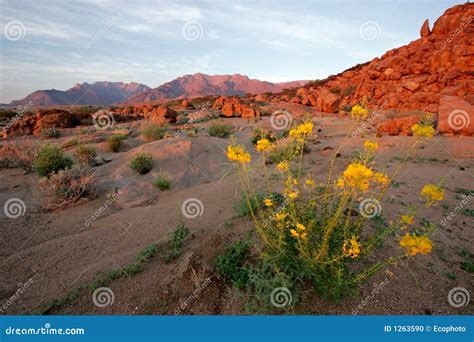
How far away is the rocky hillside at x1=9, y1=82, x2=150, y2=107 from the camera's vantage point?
9644 cm

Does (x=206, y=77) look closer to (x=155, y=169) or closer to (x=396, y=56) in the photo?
(x=396, y=56)

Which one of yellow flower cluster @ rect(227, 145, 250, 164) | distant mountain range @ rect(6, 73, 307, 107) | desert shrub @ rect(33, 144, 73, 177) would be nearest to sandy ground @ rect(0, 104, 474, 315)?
desert shrub @ rect(33, 144, 73, 177)

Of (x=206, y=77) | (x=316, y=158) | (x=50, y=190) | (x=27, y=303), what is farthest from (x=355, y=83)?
(x=206, y=77)

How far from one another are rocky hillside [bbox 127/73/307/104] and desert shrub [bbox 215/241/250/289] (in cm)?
9333

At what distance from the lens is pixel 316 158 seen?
299 inches

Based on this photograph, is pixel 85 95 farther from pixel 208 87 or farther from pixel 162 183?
pixel 162 183

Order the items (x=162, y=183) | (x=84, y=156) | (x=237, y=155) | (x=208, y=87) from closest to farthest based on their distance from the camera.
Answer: (x=237, y=155), (x=162, y=183), (x=84, y=156), (x=208, y=87)

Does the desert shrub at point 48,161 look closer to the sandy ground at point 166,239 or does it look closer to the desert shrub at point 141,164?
the sandy ground at point 166,239

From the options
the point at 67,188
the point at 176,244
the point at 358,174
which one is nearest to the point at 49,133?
the point at 67,188

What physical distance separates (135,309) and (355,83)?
24.8 metres

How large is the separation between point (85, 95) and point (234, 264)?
13157 cm

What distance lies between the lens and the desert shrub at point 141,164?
7320 millimetres

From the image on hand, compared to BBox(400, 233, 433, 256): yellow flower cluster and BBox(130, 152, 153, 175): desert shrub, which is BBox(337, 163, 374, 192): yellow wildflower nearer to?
BBox(400, 233, 433, 256): yellow flower cluster

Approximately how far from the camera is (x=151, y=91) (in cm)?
9894
